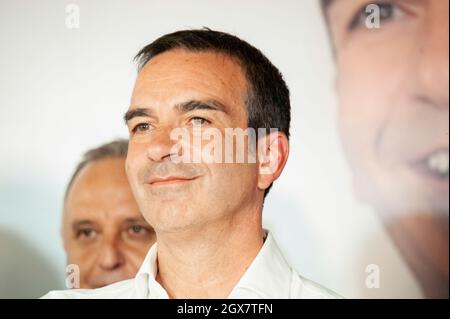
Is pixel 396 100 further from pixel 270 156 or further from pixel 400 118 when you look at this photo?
pixel 270 156

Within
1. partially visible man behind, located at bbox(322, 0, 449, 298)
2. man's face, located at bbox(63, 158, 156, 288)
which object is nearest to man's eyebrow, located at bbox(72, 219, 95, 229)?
man's face, located at bbox(63, 158, 156, 288)

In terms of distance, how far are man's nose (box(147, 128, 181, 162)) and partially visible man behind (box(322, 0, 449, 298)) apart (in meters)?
0.57

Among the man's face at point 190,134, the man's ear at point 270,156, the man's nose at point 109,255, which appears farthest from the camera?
the man's nose at point 109,255

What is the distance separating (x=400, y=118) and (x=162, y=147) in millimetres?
745

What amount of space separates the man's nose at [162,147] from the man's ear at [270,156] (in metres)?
0.22

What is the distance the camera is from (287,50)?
1.80m

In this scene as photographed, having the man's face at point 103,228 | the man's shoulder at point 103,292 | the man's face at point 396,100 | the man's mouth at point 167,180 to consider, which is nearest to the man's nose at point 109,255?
the man's face at point 103,228

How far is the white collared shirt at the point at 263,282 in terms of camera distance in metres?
1.47

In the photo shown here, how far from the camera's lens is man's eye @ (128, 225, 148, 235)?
5.81 ft

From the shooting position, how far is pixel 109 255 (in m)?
1.76

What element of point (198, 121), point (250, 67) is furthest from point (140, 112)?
point (250, 67)

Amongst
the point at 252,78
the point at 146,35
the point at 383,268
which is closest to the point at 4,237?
the point at 146,35

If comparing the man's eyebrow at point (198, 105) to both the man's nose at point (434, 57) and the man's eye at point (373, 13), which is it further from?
the man's nose at point (434, 57)

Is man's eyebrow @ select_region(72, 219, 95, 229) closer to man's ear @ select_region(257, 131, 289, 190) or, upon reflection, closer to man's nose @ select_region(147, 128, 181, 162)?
man's nose @ select_region(147, 128, 181, 162)
